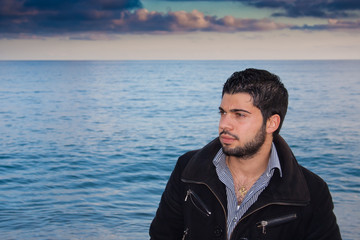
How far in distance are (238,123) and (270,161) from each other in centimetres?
36

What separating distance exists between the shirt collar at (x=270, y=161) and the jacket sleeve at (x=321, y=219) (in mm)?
281

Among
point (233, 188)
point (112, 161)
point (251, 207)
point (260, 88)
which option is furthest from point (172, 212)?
point (112, 161)

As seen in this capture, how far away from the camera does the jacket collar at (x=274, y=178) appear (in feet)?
9.49

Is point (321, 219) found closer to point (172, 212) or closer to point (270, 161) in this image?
point (270, 161)

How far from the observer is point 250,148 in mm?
3150

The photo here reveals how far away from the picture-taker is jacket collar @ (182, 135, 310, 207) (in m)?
2.89

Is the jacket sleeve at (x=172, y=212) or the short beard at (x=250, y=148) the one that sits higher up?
the short beard at (x=250, y=148)

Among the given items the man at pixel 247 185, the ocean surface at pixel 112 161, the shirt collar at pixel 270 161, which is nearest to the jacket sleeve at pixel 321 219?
the man at pixel 247 185

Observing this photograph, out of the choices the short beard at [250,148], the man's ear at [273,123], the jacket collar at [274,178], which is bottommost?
the jacket collar at [274,178]

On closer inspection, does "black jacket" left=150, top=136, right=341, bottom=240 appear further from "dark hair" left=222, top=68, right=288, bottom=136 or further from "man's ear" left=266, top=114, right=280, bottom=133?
"dark hair" left=222, top=68, right=288, bottom=136

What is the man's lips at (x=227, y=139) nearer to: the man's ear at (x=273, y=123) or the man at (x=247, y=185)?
the man at (x=247, y=185)

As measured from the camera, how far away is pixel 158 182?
48.5 feet

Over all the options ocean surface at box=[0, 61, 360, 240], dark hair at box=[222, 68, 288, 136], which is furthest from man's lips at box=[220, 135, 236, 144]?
ocean surface at box=[0, 61, 360, 240]

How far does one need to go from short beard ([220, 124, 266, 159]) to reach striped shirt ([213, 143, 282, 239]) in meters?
0.13
